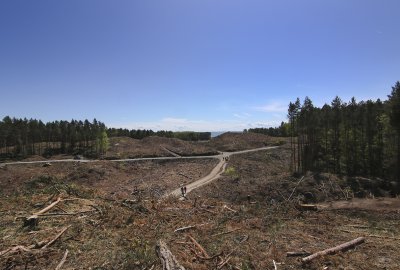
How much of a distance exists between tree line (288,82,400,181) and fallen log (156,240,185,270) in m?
44.7

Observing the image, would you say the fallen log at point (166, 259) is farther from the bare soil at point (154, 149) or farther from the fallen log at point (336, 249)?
the bare soil at point (154, 149)

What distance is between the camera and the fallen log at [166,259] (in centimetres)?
750

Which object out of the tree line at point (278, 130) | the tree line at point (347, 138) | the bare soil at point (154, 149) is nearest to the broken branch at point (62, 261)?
the tree line at point (347, 138)

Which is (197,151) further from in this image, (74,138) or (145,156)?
(74,138)

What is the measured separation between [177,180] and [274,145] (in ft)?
176

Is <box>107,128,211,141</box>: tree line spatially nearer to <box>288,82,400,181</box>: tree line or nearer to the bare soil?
the bare soil

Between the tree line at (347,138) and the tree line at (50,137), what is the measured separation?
52.3m

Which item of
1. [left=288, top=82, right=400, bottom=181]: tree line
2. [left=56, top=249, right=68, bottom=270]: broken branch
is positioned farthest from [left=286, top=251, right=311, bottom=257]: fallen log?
[left=288, top=82, right=400, bottom=181]: tree line

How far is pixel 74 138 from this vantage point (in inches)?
3984

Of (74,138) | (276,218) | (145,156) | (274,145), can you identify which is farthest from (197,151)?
(276,218)

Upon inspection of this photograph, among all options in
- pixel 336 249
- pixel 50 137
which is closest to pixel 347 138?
pixel 336 249

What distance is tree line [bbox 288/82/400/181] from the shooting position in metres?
53.0

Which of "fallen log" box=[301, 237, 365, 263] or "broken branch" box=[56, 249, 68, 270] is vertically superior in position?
"broken branch" box=[56, 249, 68, 270]

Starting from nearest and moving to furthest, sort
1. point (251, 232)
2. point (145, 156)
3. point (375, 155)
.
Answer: point (251, 232)
point (375, 155)
point (145, 156)
